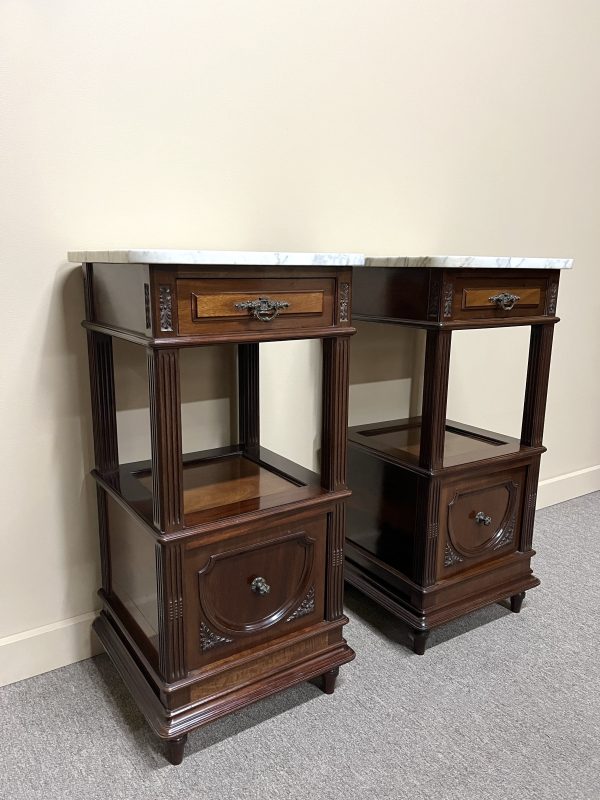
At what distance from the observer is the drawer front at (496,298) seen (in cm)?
129

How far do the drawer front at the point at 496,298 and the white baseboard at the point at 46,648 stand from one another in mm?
1029

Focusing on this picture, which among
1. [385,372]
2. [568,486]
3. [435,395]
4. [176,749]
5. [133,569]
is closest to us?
[176,749]

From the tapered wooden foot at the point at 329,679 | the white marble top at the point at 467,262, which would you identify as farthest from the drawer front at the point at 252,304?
the tapered wooden foot at the point at 329,679

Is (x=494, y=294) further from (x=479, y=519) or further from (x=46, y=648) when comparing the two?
(x=46, y=648)

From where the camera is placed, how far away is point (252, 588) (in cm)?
115

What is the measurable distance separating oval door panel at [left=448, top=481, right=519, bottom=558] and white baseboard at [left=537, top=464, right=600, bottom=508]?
764 millimetres

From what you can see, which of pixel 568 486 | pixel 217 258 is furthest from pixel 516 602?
pixel 217 258

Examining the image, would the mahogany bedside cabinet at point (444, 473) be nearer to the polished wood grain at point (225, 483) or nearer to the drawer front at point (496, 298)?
the drawer front at point (496, 298)

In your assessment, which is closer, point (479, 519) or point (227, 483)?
point (227, 483)

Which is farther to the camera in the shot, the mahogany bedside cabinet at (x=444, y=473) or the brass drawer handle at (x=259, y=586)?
the mahogany bedside cabinet at (x=444, y=473)

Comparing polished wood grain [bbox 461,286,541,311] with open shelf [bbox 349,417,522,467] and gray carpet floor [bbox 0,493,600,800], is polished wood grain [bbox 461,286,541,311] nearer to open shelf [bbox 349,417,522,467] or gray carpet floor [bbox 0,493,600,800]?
open shelf [bbox 349,417,522,467]

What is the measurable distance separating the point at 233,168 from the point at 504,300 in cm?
65

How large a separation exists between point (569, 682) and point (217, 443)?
919mm

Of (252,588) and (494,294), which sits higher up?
(494,294)
